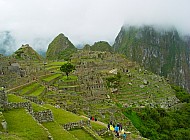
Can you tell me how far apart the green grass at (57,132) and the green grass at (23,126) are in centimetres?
108

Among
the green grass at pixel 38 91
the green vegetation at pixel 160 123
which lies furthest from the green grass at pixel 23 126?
the green vegetation at pixel 160 123

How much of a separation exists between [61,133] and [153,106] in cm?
4149

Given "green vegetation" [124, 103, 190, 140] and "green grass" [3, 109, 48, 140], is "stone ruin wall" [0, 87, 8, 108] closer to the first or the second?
"green grass" [3, 109, 48, 140]

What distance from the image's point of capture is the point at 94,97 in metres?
48.3

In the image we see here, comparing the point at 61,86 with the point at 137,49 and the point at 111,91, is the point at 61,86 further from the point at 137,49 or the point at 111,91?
the point at 137,49

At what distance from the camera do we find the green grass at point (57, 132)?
13.4m

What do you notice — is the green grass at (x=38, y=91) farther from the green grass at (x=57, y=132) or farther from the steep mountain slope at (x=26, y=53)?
the steep mountain slope at (x=26, y=53)

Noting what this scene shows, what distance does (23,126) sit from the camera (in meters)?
12.5

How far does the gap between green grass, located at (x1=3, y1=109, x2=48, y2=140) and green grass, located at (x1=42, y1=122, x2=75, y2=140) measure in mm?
1077

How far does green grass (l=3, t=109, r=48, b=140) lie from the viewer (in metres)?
11.7

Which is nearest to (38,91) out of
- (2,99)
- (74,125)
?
(74,125)

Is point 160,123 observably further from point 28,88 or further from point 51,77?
point 28,88

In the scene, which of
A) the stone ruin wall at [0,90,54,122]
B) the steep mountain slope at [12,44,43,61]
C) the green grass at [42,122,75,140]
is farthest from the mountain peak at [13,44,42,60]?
the green grass at [42,122,75,140]

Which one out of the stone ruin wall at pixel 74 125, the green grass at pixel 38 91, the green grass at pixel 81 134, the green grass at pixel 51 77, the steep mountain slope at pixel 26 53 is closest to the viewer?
the green grass at pixel 81 134
